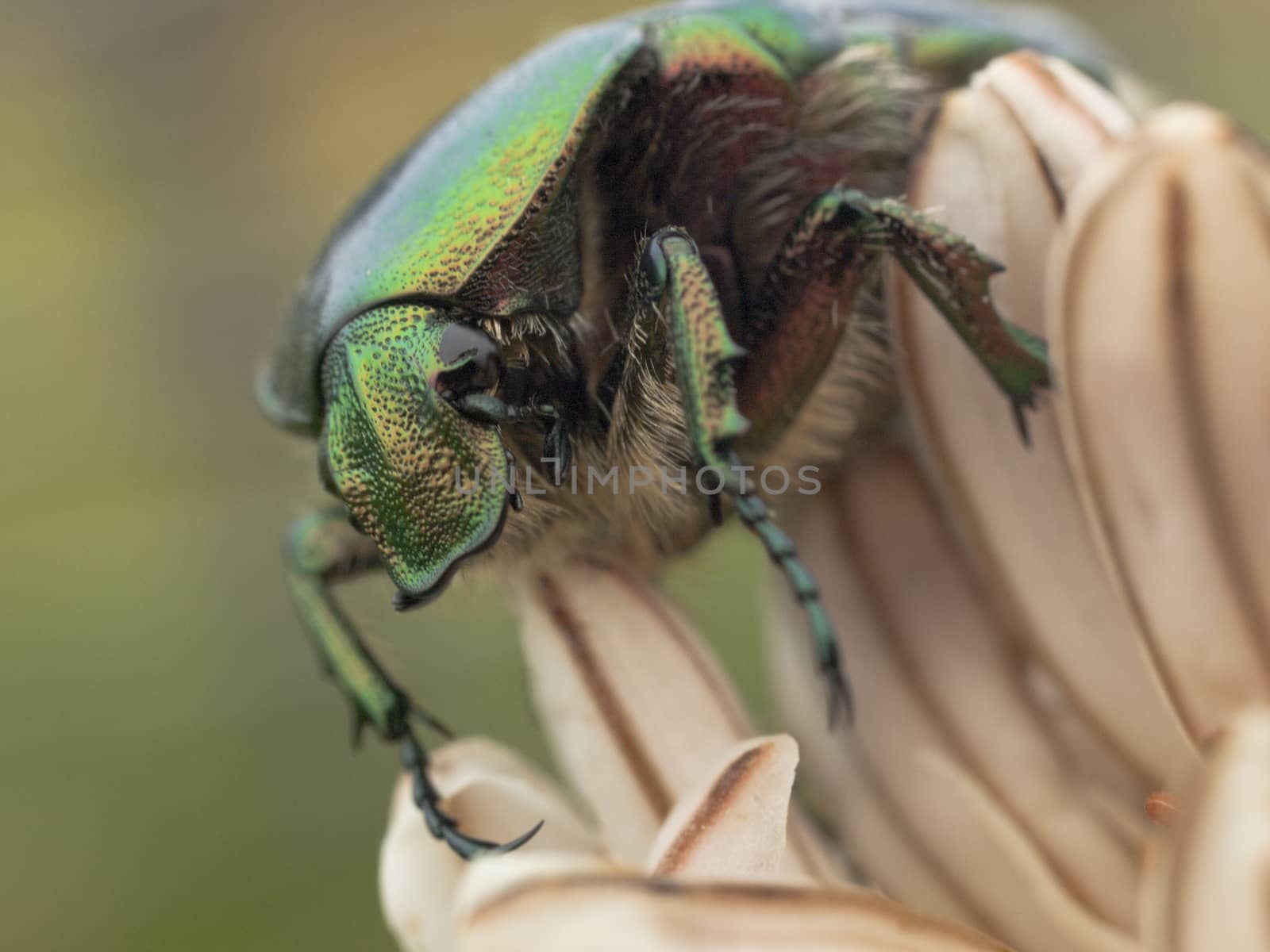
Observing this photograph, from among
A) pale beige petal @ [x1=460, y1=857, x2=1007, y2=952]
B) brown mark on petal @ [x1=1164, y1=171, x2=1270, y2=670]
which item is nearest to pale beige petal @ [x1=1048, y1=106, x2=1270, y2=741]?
brown mark on petal @ [x1=1164, y1=171, x2=1270, y2=670]

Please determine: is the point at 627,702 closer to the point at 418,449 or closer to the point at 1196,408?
the point at 418,449

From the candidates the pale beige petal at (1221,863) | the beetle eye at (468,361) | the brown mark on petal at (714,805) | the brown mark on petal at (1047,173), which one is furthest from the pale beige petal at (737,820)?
the brown mark on petal at (1047,173)

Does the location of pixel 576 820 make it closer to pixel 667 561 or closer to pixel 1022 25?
pixel 667 561

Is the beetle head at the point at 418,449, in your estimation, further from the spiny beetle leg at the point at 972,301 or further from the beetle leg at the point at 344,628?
the spiny beetle leg at the point at 972,301

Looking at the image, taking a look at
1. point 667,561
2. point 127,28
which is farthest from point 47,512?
point 667,561

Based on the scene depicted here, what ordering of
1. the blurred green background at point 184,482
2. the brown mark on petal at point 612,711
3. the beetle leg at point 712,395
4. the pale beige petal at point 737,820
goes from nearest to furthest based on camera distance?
1. the pale beige petal at point 737,820
2. the beetle leg at point 712,395
3. the brown mark on petal at point 612,711
4. the blurred green background at point 184,482

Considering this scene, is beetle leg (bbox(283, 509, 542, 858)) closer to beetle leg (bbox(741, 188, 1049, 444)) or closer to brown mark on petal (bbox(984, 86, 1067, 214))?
beetle leg (bbox(741, 188, 1049, 444))
